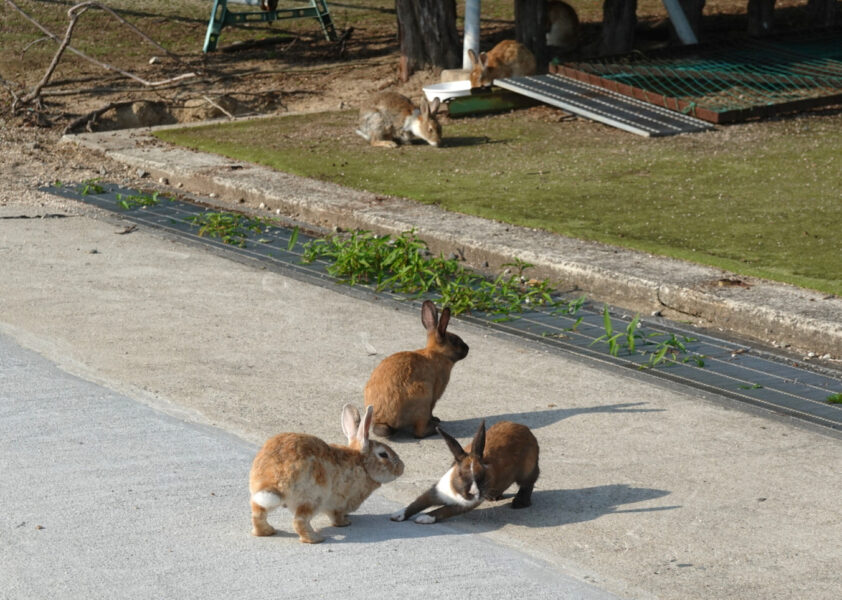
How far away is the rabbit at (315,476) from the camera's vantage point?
172 inches

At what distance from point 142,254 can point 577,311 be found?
10.5 ft

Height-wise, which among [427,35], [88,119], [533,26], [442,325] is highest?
[533,26]

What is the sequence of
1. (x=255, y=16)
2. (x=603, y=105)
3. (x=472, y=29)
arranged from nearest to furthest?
(x=603, y=105) → (x=472, y=29) → (x=255, y=16)

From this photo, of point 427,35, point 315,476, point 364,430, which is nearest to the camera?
point 315,476

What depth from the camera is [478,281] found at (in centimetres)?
834

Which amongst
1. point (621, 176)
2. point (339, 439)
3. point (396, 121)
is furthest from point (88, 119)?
point (339, 439)

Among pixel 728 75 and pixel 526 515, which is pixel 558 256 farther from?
pixel 728 75

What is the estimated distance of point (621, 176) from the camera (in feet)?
36.2

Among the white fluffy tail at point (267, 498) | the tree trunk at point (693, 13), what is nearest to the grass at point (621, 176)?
the tree trunk at point (693, 13)

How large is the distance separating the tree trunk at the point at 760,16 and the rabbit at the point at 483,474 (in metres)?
14.8

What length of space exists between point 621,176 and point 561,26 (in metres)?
7.90

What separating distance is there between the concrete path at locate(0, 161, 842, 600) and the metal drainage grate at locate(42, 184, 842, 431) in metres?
0.18

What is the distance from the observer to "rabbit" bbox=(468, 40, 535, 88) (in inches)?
583

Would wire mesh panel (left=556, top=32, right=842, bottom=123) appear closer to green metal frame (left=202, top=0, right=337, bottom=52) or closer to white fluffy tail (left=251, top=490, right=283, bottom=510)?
green metal frame (left=202, top=0, right=337, bottom=52)
